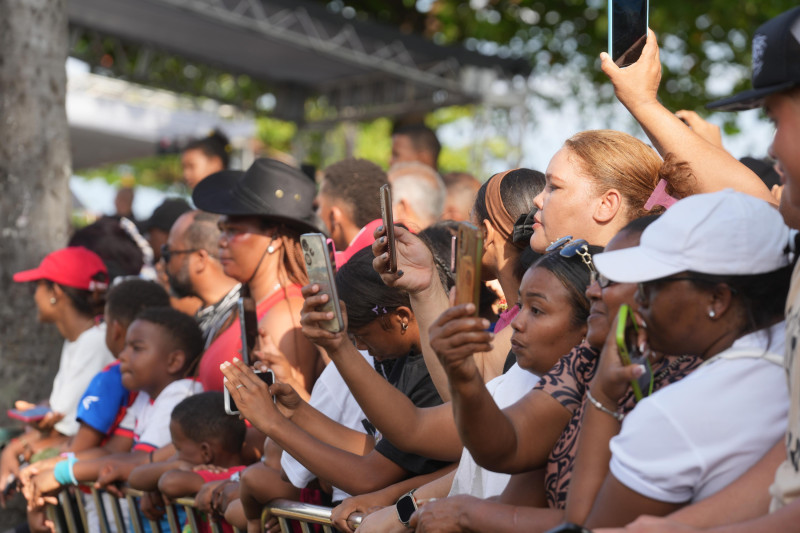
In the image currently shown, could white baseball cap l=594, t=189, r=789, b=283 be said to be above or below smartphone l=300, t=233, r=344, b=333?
above

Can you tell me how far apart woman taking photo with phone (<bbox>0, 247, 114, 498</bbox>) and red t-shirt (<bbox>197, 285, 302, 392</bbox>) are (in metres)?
1.48

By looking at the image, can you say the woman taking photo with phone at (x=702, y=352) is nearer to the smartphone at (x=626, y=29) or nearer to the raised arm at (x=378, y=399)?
the raised arm at (x=378, y=399)

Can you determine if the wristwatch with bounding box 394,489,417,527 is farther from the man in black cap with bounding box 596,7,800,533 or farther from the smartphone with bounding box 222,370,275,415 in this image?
the man in black cap with bounding box 596,7,800,533

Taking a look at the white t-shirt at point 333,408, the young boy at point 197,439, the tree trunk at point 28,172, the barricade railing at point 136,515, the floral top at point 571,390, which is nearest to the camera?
the floral top at point 571,390

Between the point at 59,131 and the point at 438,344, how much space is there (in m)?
5.13

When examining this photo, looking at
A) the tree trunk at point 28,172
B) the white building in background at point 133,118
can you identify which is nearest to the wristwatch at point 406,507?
the tree trunk at point 28,172

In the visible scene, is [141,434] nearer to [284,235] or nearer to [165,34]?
[284,235]

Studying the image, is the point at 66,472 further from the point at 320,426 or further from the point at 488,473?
the point at 488,473

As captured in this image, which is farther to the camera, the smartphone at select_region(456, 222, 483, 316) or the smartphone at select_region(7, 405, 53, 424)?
the smartphone at select_region(7, 405, 53, 424)

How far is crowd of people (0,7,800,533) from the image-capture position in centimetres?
217

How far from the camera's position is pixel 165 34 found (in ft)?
44.5

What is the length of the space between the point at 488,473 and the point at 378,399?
39 cm

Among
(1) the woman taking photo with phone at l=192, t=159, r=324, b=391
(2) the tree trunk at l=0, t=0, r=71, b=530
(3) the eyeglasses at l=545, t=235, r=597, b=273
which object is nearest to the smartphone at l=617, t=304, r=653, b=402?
(3) the eyeglasses at l=545, t=235, r=597, b=273

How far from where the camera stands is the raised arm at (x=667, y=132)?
3.18m
